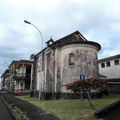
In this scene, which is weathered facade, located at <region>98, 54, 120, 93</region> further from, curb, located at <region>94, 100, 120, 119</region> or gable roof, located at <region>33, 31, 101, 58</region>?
curb, located at <region>94, 100, 120, 119</region>

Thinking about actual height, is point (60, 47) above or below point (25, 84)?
above

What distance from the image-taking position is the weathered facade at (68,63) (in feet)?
40.6

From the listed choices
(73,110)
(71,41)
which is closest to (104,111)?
(73,110)

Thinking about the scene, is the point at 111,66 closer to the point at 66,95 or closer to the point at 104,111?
the point at 66,95

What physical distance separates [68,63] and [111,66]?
1100 centimetres

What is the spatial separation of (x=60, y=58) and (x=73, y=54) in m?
1.92

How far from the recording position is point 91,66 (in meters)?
12.5

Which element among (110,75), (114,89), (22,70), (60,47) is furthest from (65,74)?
(22,70)

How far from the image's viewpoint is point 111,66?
794 inches

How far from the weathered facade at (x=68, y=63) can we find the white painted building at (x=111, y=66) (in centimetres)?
729

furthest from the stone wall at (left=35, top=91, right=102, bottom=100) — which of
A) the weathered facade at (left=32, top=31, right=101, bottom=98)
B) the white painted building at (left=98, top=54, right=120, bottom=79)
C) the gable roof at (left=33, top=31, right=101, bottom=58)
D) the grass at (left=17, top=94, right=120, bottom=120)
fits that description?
the white painted building at (left=98, top=54, right=120, bottom=79)

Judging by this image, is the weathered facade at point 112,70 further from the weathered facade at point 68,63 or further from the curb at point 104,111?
the curb at point 104,111

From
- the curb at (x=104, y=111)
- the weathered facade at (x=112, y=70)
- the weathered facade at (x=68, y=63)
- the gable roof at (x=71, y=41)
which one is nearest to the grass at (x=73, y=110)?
the curb at (x=104, y=111)

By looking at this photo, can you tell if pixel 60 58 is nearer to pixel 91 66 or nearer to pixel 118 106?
pixel 91 66
